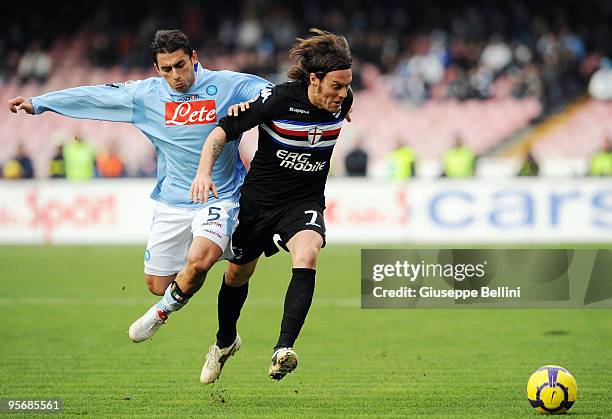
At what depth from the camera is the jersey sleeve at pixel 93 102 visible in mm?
7867

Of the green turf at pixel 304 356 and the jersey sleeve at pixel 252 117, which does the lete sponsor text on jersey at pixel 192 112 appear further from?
the green turf at pixel 304 356

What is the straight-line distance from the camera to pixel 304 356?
30.8 feet

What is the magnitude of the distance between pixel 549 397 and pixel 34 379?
3.75m

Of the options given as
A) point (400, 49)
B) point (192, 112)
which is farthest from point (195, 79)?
point (400, 49)

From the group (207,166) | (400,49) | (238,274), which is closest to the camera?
(207,166)

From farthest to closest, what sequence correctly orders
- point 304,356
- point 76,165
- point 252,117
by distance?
point 76,165 → point 304,356 → point 252,117

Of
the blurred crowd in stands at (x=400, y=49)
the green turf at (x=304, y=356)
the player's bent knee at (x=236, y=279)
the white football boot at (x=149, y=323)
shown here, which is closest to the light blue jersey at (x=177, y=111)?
the player's bent knee at (x=236, y=279)

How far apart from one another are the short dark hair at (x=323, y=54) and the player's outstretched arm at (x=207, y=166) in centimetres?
72

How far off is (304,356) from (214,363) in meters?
1.65

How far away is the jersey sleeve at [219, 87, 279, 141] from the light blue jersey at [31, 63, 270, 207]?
483mm

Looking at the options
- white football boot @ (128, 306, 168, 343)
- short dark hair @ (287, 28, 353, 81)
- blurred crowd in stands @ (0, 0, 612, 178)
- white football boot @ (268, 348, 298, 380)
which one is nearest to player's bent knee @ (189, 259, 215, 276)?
white football boot @ (128, 306, 168, 343)

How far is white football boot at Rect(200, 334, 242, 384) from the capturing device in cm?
779

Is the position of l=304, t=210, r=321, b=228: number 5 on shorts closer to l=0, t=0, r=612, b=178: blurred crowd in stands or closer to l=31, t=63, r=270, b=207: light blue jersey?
l=31, t=63, r=270, b=207: light blue jersey

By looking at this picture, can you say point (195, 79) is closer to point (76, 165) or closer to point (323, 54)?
point (323, 54)
